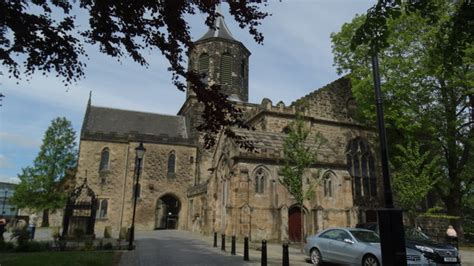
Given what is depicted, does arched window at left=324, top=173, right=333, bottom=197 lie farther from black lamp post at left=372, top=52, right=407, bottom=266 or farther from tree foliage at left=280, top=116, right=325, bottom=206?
black lamp post at left=372, top=52, right=407, bottom=266

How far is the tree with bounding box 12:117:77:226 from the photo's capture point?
33.4 m

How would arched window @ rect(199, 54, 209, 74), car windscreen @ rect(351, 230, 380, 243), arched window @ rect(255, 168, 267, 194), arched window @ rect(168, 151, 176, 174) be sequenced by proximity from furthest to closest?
1. arched window @ rect(199, 54, 209, 74)
2. arched window @ rect(168, 151, 176, 174)
3. arched window @ rect(255, 168, 267, 194)
4. car windscreen @ rect(351, 230, 380, 243)

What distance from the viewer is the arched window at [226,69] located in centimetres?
3697

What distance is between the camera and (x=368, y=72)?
23.6 meters

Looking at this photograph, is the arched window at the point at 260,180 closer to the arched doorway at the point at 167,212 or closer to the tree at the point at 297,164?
the tree at the point at 297,164

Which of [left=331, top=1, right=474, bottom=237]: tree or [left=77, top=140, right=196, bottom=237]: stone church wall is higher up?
[left=331, top=1, right=474, bottom=237]: tree

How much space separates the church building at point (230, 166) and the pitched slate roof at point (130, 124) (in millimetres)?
109

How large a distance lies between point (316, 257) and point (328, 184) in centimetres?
957

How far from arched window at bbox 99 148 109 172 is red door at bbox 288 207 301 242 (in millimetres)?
20507

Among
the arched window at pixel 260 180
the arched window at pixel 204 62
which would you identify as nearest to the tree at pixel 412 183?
the arched window at pixel 260 180

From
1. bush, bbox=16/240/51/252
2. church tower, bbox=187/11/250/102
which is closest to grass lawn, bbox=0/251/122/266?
bush, bbox=16/240/51/252

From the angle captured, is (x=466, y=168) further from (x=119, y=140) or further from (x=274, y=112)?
(x=119, y=140)

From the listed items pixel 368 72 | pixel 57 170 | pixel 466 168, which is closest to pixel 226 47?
pixel 368 72

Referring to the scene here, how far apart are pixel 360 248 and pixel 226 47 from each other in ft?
102
